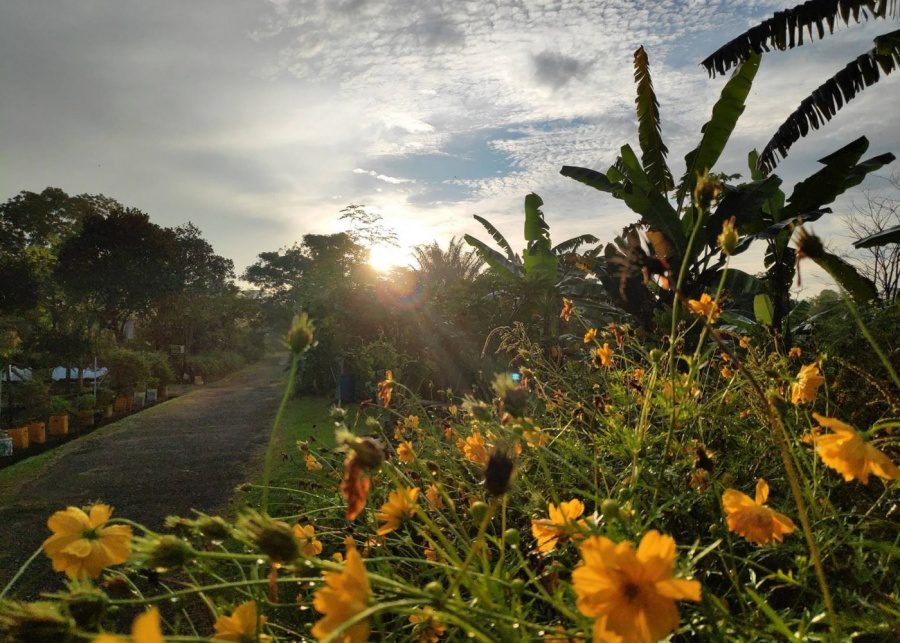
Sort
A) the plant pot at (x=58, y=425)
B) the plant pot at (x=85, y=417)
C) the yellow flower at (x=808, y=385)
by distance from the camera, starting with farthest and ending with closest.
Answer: the plant pot at (x=85, y=417), the plant pot at (x=58, y=425), the yellow flower at (x=808, y=385)

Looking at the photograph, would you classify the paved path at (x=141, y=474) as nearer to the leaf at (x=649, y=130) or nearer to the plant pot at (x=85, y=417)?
the plant pot at (x=85, y=417)

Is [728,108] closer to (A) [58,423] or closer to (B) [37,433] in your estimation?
(B) [37,433]

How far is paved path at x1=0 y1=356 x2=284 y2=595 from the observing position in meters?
3.61

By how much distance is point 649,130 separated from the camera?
6008mm

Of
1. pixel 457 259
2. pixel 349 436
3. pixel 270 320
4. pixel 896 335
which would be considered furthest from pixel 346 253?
pixel 349 436

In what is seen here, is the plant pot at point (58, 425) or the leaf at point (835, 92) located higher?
the leaf at point (835, 92)

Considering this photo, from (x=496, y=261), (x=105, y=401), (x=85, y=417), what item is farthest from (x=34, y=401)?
(x=496, y=261)

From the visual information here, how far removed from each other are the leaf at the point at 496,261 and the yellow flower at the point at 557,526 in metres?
6.96

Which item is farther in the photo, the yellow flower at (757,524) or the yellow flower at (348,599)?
the yellow flower at (757,524)

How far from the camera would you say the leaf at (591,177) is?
19.7 feet

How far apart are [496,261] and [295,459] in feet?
13.6

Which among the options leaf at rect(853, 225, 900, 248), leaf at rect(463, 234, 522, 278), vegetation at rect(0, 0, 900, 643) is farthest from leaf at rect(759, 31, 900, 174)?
leaf at rect(463, 234, 522, 278)

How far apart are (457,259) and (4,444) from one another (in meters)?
15.5

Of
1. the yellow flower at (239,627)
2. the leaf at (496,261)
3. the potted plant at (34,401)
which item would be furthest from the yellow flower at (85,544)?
the potted plant at (34,401)
